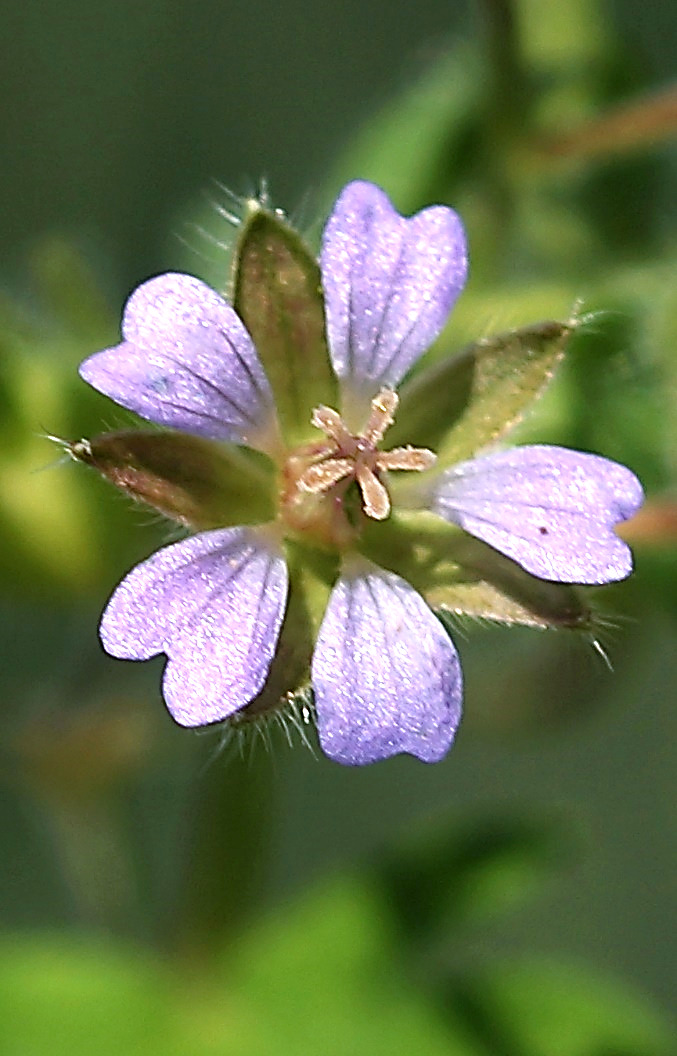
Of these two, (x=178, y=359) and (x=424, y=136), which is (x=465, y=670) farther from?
(x=178, y=359)

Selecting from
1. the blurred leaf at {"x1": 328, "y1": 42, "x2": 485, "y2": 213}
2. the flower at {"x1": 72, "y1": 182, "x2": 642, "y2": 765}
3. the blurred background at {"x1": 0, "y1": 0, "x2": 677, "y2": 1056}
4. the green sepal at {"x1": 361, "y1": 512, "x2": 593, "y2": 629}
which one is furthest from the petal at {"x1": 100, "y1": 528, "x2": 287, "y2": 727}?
the blurred leaf at {"x1": 328, "y1": 42, "x2": 485, "y2": 213}

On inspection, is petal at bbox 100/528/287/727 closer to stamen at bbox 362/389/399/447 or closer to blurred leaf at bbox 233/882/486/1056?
stamen at bbox 362/389/399/447

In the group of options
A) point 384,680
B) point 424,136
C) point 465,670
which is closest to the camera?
point 384,680

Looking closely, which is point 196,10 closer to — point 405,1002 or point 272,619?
point 405,1002

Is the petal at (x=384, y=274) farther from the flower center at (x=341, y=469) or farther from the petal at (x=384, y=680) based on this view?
the petal at (x=384, y=680)

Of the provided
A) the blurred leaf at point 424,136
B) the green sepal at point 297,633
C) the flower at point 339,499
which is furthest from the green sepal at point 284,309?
the blurred leaf at point 424,136

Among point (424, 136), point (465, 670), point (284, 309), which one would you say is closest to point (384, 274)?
point (284, 309)
